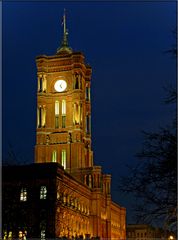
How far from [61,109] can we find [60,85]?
5.62 meters

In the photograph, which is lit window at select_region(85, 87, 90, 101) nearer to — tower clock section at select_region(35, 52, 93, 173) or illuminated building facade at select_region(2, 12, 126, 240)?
illuminated building facade at select_region(2, 12, 126, 240)

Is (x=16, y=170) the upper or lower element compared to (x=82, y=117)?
lower

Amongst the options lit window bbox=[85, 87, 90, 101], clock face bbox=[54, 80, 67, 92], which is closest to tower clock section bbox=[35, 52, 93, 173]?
clock face bbox=[54, 80, 67, 92]

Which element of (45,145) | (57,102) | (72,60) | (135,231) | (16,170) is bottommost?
(135,231)

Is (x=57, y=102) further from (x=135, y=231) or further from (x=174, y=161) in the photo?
(x=174, y=161)

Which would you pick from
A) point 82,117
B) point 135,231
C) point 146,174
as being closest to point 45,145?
point 82,117

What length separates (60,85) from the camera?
392ft

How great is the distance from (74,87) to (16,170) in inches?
2020

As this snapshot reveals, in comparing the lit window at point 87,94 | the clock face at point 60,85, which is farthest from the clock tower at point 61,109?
the lit window at point 87,94

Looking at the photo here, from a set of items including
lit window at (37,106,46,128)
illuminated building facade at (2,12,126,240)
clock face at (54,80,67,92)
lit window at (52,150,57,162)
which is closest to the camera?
illuminated building facade at (2,12,126,240)

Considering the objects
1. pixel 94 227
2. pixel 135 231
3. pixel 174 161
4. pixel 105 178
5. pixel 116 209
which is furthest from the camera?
pixel 135 231

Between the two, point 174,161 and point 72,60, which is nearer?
point 174,161

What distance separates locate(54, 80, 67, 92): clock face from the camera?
119 meters

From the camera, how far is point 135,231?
187000mm
